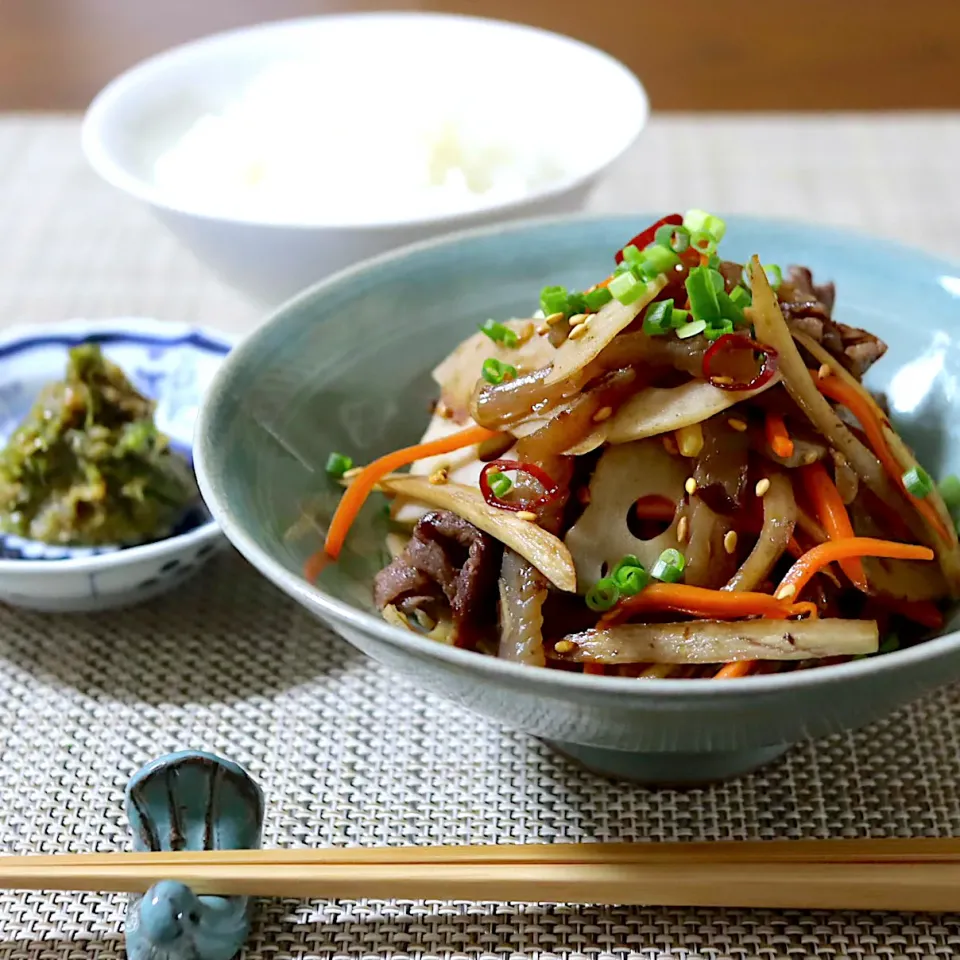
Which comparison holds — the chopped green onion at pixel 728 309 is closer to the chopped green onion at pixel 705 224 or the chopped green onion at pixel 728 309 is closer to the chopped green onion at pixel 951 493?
the chopped green onion at pixel 705 224

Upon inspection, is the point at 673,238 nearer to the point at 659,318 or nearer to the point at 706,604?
the point at 659,318

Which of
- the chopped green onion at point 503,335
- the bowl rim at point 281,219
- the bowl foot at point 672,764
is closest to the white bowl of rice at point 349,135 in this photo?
the bowl rim at point 281,219

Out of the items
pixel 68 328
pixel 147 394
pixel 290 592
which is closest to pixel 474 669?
pixel 290 592

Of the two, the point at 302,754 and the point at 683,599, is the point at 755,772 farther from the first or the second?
the point at 302,754

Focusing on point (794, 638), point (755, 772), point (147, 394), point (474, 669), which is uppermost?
point (474, 669)

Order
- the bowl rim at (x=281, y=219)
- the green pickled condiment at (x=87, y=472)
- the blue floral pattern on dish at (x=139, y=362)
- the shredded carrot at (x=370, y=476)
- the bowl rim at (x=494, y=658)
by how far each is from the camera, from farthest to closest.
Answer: the blue floral pattern on dish at (x=139, y=362)
the bowl rim at (x=281, y=219)
the green pickled condiment at (x=87, y=472)
the shredded carrot at (x=370, y=476)
the bowl rim at (x=494, y=658)

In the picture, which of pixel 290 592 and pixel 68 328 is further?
pixel 68 328

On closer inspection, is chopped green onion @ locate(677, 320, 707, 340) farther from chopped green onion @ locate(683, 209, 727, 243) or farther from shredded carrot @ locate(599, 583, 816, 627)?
shredded carrot @ locate(599, 583, 816, 627)
